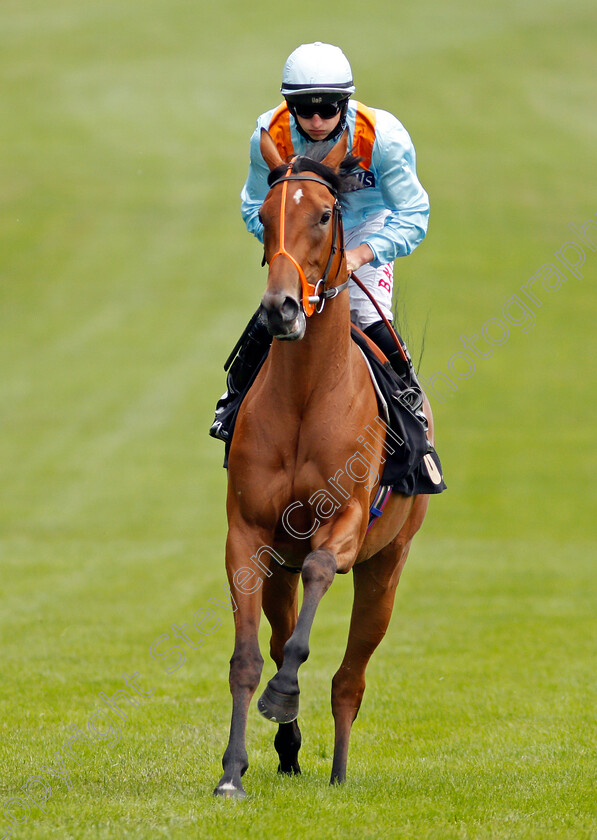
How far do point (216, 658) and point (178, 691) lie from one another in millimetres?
2296

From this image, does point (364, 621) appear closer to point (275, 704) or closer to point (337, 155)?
point (275, 704)

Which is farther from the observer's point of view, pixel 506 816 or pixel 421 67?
pixel 421 67

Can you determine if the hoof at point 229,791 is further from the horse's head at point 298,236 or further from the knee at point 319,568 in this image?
the horse's head at point 298,236

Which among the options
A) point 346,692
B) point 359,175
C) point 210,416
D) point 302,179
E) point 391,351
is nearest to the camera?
Result: point 302,179

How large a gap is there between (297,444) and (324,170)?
53.6 inches

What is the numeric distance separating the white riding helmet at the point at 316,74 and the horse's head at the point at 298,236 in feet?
1.13

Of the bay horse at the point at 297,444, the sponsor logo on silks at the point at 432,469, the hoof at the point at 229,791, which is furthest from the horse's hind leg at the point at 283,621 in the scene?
the hoof at the point at 229,791

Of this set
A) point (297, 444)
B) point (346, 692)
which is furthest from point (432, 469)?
point (297, 444)

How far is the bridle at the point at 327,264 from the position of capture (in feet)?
17.0

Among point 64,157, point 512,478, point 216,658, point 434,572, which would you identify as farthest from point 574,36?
point 216,658

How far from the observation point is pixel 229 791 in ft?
17.5

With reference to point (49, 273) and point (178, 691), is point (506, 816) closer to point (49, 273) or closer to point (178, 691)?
point (178, 691)

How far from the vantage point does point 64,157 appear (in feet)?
134

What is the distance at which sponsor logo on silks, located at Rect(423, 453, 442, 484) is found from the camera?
6.89 m
